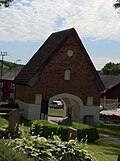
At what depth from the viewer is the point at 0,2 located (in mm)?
22828

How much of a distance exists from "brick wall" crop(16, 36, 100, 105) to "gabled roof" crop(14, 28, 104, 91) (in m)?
0.43

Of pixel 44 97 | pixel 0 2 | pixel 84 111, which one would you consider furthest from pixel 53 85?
pixel 0 2

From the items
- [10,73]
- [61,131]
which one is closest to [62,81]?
[61,131]

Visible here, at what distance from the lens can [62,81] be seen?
38.8 m

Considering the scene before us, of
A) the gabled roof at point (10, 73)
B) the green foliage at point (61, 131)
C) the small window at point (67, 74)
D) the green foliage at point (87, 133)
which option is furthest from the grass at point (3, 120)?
the gabled roof at point (10, 73)

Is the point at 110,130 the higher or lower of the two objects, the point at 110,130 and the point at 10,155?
the lower

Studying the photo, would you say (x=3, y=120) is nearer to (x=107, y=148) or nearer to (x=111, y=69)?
(x=107, y=148)

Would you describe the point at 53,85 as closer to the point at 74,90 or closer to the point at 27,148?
the point at 74,90

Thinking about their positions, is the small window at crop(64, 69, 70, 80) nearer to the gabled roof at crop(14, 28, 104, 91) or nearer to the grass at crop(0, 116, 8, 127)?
the gabled roof at crop(14, 28, 104, 91)

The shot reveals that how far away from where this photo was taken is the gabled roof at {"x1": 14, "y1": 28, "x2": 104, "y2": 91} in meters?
37.7

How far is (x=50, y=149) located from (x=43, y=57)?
100 ft

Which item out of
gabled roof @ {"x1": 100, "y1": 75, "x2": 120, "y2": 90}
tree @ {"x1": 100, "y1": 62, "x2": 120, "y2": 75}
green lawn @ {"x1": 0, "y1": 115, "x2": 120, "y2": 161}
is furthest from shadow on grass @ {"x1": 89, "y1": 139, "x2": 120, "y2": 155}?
tree @ {"x1": 100, "y1": 62, "x2": 120, "y2": 75}

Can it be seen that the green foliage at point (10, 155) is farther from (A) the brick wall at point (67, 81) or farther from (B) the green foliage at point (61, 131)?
(A) the brick wall at point (67, 81)

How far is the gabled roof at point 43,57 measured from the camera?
37.7 meters
